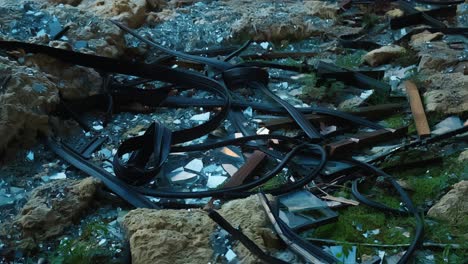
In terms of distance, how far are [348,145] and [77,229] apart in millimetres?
1754

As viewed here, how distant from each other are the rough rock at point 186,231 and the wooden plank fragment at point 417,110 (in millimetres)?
1444

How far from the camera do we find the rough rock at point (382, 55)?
199 inches

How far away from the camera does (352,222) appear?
3102mm

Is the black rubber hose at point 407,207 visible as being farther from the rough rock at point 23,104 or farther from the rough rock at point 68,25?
the rough rock at point 68,25

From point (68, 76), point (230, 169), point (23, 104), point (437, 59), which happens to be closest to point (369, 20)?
point (437, 59)

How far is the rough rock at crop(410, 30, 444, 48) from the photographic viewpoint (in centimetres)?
530

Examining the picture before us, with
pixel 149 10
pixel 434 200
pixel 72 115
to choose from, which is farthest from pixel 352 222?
pixel 149 10

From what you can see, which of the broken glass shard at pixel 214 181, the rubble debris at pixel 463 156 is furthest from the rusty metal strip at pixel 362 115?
the rubble debris at pixel 463 156

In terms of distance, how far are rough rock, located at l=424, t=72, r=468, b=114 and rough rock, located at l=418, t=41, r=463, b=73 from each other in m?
0.19

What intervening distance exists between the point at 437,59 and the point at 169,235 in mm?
3055

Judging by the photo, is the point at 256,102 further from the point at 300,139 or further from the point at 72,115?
the point at 72,115

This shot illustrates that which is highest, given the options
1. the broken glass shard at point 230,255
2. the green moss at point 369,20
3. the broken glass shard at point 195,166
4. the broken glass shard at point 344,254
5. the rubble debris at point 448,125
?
the broken glass shard at point 230,255

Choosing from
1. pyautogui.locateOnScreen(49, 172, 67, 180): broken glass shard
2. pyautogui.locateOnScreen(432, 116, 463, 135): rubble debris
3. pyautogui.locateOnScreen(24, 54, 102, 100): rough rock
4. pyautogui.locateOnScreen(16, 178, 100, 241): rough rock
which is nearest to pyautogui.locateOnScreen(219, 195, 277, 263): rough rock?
pyautogui.locateOnScreen(16, 178, 100, 241): rough rock

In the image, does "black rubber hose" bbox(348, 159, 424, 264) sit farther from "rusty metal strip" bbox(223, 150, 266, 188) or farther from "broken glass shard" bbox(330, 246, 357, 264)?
"rusty metal strip" bbox(223, 150, 266, 188)
